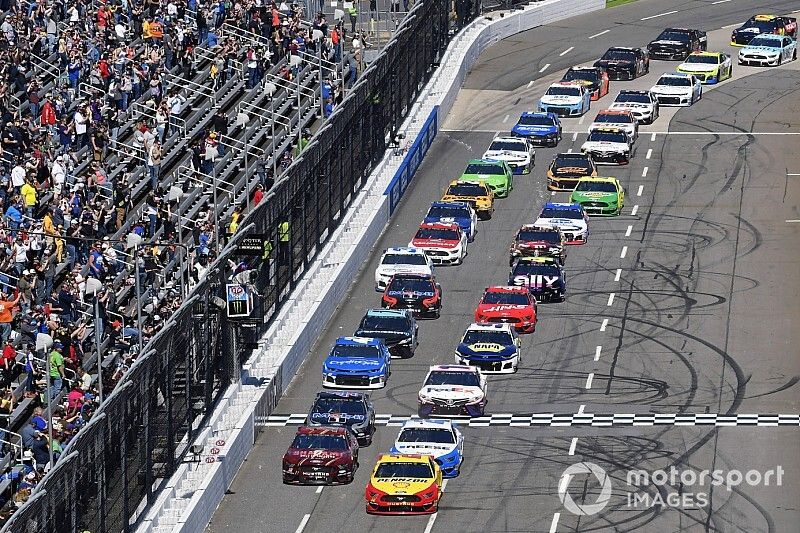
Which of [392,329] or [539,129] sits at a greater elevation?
[392,329]

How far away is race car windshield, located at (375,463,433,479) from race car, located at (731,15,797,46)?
51843 millimetres

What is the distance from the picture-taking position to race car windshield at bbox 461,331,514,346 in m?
58.1

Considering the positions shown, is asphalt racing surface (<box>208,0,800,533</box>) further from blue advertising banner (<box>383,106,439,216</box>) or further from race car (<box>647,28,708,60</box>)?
race car (<box>647,28,708,60</box>)

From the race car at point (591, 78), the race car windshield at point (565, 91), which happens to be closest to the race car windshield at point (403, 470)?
the race car windshield at point (565, 91)

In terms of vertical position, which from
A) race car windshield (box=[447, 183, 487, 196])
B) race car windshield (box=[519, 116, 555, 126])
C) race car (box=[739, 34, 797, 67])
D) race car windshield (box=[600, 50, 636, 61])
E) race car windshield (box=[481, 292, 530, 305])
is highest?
race car windshield (box=[481, 292, 530, 305])

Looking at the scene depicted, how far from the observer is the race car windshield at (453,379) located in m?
55.0

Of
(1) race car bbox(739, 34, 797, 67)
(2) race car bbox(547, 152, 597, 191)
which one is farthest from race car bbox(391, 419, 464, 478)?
(1) race car bbox(739, 34, 797, 67)

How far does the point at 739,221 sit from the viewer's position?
236 ft

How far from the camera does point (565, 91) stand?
84.6m

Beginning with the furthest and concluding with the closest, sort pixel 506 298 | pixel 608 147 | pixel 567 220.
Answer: pixel 608 147 → pixel 567 220 → pixel 506 298

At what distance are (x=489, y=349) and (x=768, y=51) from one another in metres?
39.9

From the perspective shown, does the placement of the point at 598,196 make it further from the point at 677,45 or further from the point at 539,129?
the point at 677,45

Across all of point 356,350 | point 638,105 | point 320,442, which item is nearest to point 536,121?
point 638,105

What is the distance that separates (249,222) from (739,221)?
20374 mm
